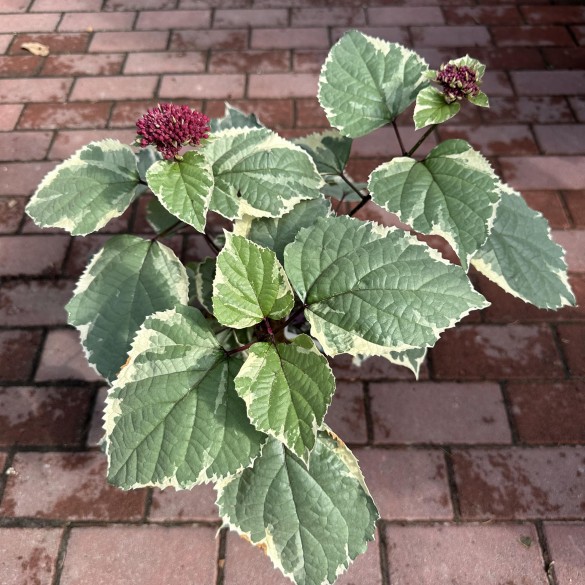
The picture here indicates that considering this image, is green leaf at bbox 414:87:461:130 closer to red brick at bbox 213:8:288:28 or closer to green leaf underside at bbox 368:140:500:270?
green leaf underside at bbox 368:140:500:270

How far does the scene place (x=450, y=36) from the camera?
8.35 feet

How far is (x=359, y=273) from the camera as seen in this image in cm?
96

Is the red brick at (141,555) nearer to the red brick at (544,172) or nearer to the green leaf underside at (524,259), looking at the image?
the green leaf underside at (524,259)

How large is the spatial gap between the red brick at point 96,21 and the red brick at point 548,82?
68.4 inches

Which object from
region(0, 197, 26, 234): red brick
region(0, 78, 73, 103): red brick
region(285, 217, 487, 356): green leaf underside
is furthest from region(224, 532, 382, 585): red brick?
region(0, 78, 73, 103): red brick

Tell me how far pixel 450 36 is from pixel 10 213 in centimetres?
197

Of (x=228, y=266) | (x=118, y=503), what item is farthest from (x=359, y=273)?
(x=118, y=503)

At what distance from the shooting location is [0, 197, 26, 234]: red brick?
6.31 ft

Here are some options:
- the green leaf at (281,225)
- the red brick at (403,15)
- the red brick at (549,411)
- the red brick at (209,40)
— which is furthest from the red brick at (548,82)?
the green leaf at (281,225)

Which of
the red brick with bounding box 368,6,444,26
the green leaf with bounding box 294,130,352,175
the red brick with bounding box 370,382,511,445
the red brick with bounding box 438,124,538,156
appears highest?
the green leaf with bounding box 294,130,352,175

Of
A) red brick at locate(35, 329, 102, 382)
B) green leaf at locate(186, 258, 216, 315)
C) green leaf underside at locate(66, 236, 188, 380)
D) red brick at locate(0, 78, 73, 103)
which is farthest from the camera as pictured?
red brick at locate(0, 78, 73, 103)

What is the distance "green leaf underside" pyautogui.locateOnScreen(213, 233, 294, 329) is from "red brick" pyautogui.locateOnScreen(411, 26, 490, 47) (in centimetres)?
197

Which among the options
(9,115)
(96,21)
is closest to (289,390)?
(9,115)

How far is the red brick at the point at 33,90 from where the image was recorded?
2318 mm
